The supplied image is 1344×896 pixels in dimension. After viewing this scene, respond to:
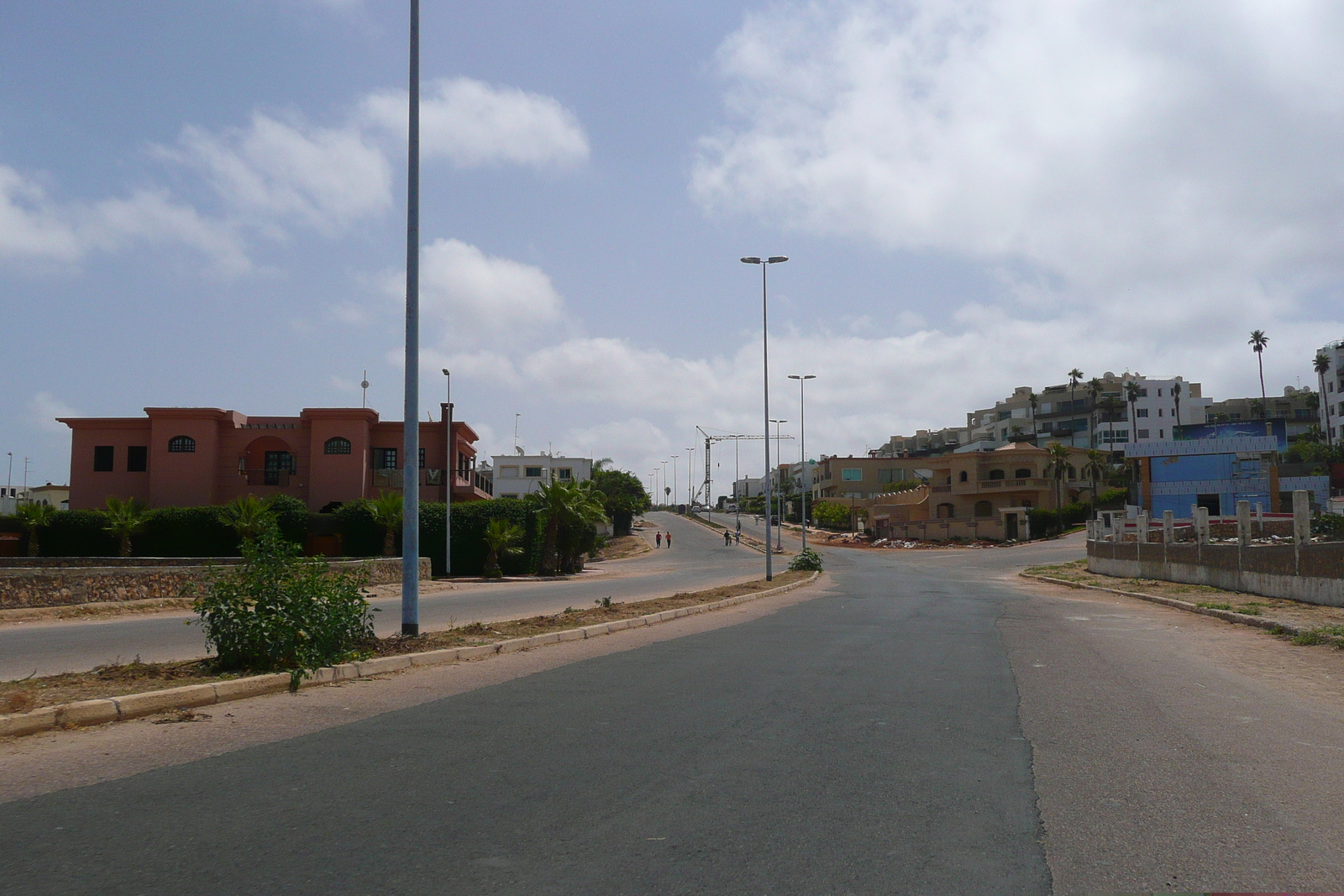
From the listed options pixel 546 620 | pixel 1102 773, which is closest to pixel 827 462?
pixel 546 620

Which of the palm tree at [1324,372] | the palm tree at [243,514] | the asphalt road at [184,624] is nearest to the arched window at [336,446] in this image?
the palm tree at [243,514]

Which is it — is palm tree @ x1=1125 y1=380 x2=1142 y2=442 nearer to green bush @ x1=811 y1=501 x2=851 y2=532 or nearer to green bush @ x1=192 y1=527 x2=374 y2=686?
green bush @ x1=811 y1=501 x2=851 y2=532

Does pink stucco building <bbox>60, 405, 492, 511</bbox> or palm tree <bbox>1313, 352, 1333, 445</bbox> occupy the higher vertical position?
palm tree <bbox>1313, 352, 1333, 445</bbox>

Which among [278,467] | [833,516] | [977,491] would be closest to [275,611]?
[278,467]

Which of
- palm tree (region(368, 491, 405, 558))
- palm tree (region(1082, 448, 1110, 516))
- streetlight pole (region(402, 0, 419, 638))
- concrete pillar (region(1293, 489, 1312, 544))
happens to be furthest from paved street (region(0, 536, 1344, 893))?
palm tree (region(1082, 448, 1110, 516))

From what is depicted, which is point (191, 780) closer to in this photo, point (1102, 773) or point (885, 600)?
point (1102, 773)

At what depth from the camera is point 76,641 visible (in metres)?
15.5

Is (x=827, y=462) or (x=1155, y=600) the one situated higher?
(x=827, y=462)

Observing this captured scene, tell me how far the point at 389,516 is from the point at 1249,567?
34.0 metres

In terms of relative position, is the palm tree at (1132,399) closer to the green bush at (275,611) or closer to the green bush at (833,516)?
the green bush at (833,516)

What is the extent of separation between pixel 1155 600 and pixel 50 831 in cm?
2651

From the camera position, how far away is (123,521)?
45500 millimetres

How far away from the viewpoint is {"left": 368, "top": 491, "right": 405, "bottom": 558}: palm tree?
4438 cm

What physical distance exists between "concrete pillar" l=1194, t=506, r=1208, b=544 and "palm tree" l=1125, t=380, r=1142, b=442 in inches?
3576
